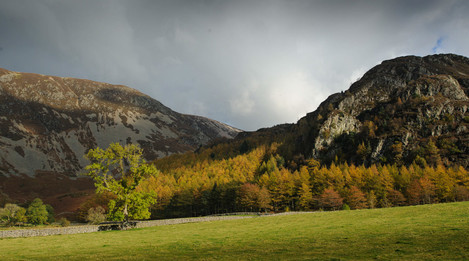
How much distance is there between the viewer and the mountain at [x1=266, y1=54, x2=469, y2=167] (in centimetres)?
11790

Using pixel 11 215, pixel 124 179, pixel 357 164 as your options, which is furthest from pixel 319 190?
pixel 11 215

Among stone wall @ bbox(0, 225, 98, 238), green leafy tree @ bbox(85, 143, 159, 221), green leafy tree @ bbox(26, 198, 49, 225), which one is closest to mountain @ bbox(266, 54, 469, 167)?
green leafy tree @ bbox(85, 143, 159, 221)

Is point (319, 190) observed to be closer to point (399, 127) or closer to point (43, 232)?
point (399, 127)

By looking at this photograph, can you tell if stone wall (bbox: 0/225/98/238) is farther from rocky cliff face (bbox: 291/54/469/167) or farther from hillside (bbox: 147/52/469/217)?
rocky cliff face (bbox: 291/54/469/167)

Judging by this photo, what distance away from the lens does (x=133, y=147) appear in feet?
151

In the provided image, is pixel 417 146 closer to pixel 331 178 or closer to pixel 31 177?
pixel 331 178

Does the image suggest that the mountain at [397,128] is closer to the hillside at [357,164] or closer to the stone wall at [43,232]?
the hillside at [357,164]

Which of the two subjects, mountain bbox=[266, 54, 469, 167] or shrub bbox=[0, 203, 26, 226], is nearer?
shrub bbox=[0, 203, 26, 226]

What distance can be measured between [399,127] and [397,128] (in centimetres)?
184

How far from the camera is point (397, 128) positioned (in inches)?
5408

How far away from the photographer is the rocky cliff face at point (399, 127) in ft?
388

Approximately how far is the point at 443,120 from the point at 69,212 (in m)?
204

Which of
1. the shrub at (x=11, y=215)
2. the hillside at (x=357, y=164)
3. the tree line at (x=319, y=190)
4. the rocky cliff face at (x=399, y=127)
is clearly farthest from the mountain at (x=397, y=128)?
the shrub at (x=11, y=215)

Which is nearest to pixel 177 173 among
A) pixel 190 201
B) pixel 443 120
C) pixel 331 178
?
pixel 190 201
